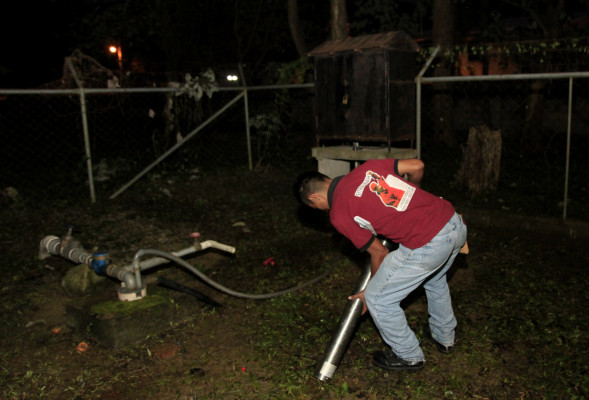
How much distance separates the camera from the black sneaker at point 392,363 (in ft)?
11.0

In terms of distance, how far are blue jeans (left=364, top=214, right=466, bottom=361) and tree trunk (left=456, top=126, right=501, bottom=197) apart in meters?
4.55

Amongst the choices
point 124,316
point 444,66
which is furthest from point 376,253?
point 444,66

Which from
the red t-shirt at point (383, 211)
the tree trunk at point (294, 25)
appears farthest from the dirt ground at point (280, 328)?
the tree trunk at point (294, 25)

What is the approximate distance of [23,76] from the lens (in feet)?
60.4

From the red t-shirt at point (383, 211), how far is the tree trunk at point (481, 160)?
472cm

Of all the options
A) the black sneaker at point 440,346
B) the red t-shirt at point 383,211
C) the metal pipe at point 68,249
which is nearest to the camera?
the red t-shirt at point 383,211

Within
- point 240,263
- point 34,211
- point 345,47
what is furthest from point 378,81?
point 34,211

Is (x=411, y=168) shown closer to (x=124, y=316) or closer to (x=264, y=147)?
(x=124, y=316)

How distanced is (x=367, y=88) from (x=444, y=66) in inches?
244

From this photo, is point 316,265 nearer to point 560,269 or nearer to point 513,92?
point 560,269

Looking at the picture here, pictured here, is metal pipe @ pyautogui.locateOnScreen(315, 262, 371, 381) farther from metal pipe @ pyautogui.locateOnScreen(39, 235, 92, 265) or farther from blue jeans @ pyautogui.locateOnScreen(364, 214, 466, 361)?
metal pipe @ pyautogui.locateOnScreen(39, 235, 92, 265)

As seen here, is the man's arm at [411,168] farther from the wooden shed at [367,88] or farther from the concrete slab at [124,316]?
the wooden shed at [367,88]

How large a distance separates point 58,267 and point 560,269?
528 cm

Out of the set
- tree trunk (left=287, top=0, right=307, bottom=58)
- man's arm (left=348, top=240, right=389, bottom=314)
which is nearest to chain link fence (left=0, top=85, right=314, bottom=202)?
tree trunk (left=287, top=0, right=307, bottom=58)
